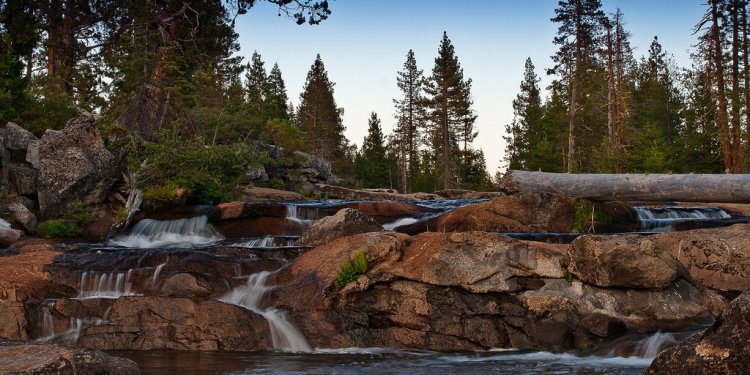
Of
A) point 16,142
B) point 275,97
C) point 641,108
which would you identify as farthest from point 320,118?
point 16,142

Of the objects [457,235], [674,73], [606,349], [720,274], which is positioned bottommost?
[606,349]

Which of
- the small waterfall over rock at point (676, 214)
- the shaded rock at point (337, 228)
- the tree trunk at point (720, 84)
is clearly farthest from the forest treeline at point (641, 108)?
the shaded rock at point (337, 228)

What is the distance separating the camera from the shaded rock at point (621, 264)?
8953mm

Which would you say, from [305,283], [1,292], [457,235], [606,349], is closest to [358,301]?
[305,283]

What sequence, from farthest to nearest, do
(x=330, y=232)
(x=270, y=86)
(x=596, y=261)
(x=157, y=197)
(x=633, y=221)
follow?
(x=270, y=86) < (x=157, y=197) < (x=633, y=221) < (x=330, y=232) < (x=596, y=261)

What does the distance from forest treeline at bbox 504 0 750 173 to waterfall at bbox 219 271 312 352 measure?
71.4ft

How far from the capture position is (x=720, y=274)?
1002 cm

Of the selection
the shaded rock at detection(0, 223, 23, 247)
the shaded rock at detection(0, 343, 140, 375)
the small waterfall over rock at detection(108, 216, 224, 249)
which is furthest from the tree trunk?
the shaded rock at detection(0, 343, 140, 375)

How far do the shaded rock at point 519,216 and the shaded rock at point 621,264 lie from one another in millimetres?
4808

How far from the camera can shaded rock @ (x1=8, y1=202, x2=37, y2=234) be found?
15805 mm

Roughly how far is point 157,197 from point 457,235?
34.5 ft

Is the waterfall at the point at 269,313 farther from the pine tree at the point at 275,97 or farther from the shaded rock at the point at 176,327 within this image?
the pine tree at the point at 275,97

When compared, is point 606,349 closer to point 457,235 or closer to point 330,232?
point 457,235

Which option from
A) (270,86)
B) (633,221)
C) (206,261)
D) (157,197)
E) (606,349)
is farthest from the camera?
(270,86)
